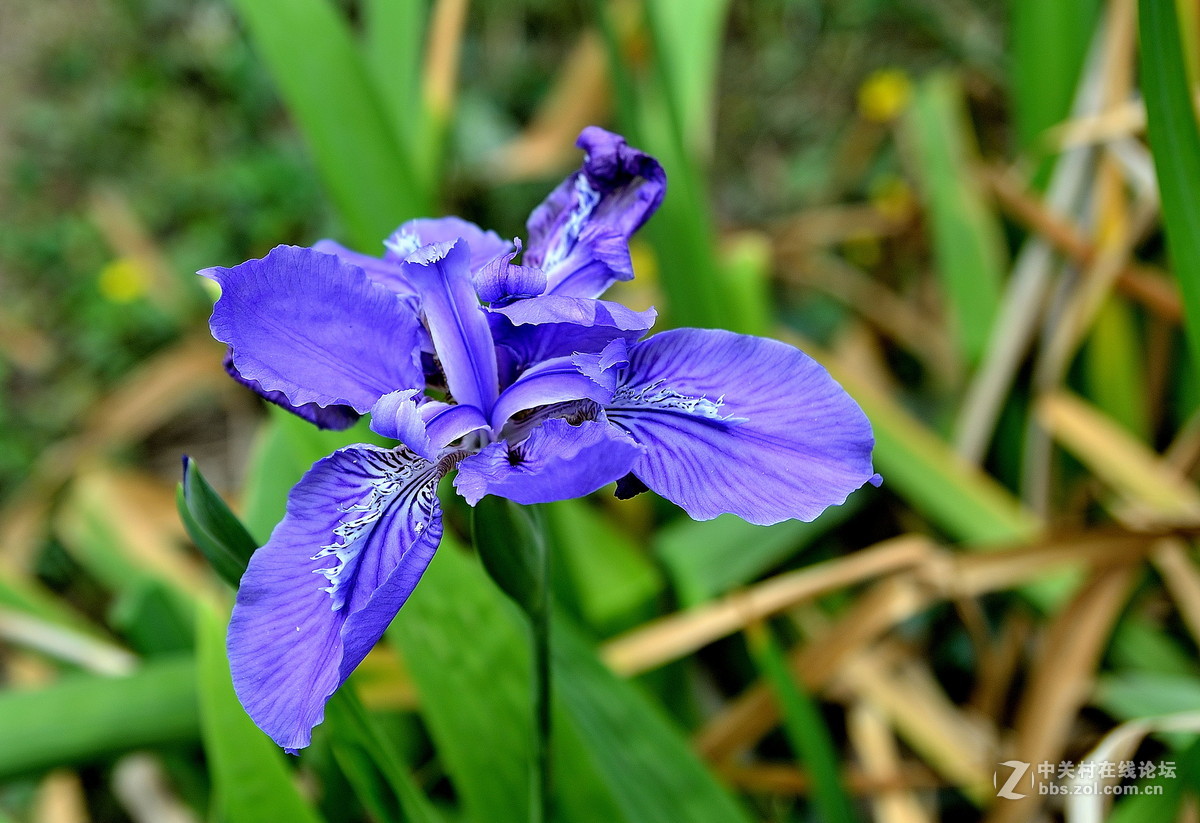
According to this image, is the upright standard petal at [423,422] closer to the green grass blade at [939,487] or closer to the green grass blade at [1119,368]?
the green grass blade at [939,487]

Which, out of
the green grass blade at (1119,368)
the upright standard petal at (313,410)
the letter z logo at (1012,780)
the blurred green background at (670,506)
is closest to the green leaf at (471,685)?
the blurred green background at (670,506)

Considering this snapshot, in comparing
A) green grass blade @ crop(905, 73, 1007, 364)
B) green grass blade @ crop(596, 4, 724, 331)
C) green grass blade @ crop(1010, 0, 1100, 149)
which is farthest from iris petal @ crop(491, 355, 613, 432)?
green grass blade @ crop(1010, 0, 1100, 149)

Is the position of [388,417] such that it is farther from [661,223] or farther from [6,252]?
[6,252]

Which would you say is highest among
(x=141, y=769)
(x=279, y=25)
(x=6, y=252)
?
(x=279, y=25)

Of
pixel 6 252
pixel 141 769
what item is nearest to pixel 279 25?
pixel 141 769

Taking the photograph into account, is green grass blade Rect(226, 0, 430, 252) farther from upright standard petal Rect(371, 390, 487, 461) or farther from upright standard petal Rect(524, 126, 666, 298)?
upright standard petal Rect(371, 390, 487, 461)

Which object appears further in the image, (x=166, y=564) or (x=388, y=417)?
(x=166, y=564)

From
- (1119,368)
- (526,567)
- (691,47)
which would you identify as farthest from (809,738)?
(691,47)
